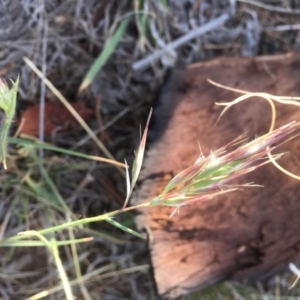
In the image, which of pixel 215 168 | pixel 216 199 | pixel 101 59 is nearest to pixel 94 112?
pixel 101 59

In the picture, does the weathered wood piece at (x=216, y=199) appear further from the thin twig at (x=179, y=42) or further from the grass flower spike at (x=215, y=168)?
the grass flower spike at (x=215, y=168)

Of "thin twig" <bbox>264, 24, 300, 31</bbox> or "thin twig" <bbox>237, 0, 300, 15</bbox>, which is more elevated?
"thin twig" <bbox>237, 0, 300, 15</bbox>

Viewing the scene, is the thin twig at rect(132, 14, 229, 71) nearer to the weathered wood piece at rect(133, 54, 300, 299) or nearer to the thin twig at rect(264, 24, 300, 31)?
the thin twig at rect(264, 24, 300, 31)

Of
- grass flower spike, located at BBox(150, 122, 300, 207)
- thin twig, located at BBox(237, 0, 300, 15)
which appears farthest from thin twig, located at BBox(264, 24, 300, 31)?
grass flower spike, located at BBox(150, 122, 300, 207)

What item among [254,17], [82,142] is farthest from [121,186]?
[254,17]

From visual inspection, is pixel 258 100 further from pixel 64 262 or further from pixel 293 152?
pixel 64 262

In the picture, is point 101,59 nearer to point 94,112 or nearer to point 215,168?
point 94,112
